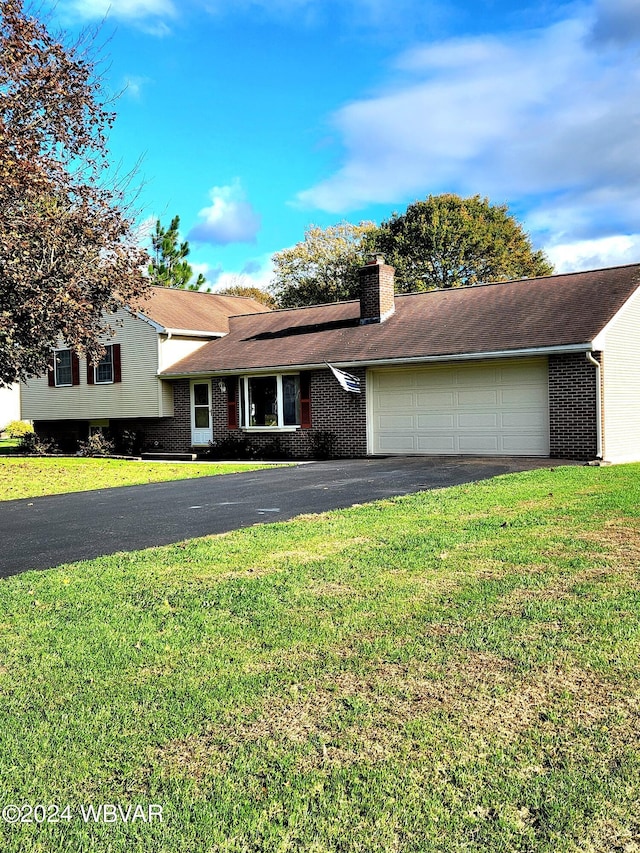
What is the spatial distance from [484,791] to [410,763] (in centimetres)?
32

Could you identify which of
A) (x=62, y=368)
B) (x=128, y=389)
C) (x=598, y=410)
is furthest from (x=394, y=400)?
(x=62, y=368)

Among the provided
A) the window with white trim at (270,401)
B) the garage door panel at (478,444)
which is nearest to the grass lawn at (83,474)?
the window with white trim at (270,401)

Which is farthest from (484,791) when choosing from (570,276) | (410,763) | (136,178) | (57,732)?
(570,276)

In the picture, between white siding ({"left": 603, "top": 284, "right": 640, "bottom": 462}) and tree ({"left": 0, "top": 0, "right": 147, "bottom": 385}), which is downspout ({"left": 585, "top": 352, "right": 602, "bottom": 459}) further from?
tree ({"left": 0, "top": 0, "right": 147, "bottom": 385})

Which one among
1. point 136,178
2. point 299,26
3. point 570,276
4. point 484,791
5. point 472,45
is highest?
point 299,26

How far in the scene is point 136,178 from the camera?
1723cm

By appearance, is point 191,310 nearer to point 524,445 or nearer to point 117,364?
point 117,364

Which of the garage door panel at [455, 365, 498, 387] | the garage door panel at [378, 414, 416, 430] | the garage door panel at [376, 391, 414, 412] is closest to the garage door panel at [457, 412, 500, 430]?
the garage door panel at [455, 365, 498, 387]

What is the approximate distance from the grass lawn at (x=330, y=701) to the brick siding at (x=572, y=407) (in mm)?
10082

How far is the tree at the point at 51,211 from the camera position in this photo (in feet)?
46.2

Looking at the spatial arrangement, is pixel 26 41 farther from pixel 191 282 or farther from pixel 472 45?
pixel 191 282

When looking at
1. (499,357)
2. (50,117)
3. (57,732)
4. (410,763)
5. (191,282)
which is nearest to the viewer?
(410,763)

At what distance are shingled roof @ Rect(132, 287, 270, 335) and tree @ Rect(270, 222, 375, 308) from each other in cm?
1705

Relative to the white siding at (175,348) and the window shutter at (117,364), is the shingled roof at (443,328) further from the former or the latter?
the window shutter at (117,364)
